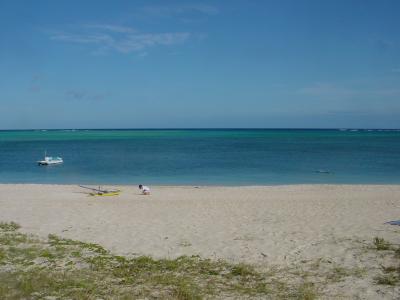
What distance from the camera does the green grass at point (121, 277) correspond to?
7.31 m

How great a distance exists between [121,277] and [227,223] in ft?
21.0

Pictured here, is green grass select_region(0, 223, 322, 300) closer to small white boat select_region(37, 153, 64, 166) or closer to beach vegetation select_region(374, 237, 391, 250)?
beach vegetation select_region(374, 237, 391, 250)

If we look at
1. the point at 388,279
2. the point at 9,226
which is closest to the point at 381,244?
the point at 388,279

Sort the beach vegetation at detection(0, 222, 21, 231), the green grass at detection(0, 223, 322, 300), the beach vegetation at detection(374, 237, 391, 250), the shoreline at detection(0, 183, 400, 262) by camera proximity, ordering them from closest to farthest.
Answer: the green grass at detection(0, 223, 322, 300), the beach vegetation at detection(374, 237, 391, 250), the shoreline at detection(0, 183, 400, 262), the beach vegetation at detection(0, 222, 21, 231)

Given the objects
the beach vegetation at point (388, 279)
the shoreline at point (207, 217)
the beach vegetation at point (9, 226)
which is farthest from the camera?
the beach vegetation at point (9, 226)

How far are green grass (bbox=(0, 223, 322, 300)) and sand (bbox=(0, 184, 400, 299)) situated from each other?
818 mm

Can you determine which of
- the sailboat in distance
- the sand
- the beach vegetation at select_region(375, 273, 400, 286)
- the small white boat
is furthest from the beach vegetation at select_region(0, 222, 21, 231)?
the small white boat

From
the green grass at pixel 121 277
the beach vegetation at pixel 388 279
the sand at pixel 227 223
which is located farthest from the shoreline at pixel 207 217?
the beach vegetation at pixel 388 279

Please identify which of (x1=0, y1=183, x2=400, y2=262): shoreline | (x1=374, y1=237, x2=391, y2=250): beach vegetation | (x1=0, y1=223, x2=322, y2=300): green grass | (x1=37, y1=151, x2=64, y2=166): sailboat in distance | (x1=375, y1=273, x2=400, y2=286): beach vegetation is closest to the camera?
(x1=0, y1=223, x2=322, y2=300): green grass

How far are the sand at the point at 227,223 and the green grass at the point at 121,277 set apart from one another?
2.68ft

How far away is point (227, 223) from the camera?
14.2 m

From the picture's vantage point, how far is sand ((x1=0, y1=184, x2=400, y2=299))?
400 inches

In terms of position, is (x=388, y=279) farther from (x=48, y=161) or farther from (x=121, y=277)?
(x=48, y=161)

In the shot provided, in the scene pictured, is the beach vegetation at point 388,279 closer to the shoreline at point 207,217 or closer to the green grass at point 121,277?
the green grass at point 121,277
